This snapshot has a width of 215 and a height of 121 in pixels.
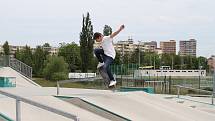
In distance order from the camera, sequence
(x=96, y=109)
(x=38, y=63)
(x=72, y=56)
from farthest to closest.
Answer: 1. (x=72, y=56)
2. (x=38, y=63)
3. (x=96, y=109)

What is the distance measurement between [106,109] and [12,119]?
2310 mm

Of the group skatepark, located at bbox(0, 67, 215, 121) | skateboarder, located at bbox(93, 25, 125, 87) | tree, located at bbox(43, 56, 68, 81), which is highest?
skateboarder, located at bbox(93, 25, 125, 87)

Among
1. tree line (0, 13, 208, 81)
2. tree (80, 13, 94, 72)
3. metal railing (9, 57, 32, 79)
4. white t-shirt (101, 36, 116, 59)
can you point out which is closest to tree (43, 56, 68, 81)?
tree line (0, 13, 208, 81)

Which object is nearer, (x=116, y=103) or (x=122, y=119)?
(x=122, y=119)

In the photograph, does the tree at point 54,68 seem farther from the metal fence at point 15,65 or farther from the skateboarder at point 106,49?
the skateboarder at point 106,49

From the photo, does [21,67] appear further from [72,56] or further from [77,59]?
[72,56]

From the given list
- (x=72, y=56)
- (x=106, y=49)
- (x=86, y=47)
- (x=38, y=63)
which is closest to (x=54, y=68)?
(x=86, y=47)

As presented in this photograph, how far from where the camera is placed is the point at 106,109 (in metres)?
8.02

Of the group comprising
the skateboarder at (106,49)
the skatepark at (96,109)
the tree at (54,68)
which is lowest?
the tree at (54,68)

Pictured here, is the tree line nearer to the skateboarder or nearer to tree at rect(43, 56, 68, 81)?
tree at rect(43, 56, 68, 81)

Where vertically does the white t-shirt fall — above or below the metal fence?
above

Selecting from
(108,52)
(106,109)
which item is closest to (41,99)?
(106,109)

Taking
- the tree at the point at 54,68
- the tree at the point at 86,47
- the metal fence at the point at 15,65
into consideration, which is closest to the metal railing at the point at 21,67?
the metal fence at the point at 15,65

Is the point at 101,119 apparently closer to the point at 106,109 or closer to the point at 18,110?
the point at 106,109
